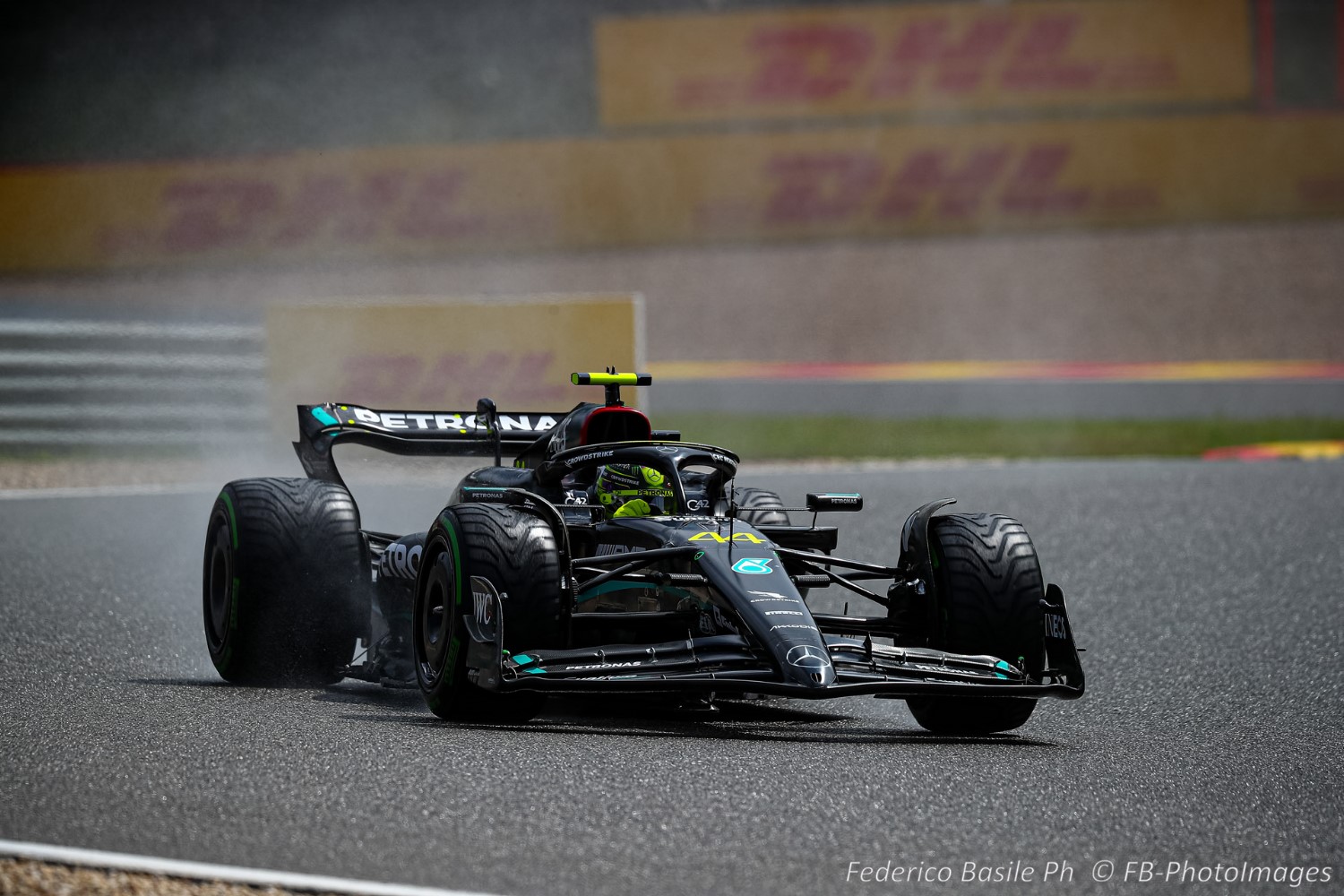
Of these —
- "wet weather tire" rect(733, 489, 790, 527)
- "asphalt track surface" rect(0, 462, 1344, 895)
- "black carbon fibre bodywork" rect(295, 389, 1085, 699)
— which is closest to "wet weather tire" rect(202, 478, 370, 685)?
"asphalt track surface" rect(0, 462, 1344, 895)

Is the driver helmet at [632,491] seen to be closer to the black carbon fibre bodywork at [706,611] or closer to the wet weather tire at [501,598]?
the black carbon fibre bodywork at [706,611]

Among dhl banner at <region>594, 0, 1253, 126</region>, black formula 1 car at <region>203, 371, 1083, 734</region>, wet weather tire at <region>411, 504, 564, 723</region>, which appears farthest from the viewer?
dhl banner at <region>594, 0, 1253, 126</region>

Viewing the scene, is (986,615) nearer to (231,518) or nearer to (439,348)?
(231,518)

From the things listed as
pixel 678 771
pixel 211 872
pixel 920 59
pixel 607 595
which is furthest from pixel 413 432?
pixel 920 59

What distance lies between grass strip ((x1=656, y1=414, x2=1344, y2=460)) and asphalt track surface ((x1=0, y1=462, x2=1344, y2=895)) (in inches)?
280

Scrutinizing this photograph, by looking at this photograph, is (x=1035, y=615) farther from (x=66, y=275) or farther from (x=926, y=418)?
(x=66, y=275)

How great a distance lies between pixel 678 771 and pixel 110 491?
10.1 metres

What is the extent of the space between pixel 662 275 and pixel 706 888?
977 inches

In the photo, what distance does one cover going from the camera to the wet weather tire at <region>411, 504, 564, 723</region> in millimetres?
6164

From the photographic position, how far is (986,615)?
666 cm

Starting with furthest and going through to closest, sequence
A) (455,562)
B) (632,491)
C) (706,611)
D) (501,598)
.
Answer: (632,491)
(706,611)
(455,562)
(501,598)

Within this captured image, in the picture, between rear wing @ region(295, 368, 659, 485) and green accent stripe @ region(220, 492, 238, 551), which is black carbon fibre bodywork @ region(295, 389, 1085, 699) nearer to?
rear wing @ region(295, 368, 659, 485)

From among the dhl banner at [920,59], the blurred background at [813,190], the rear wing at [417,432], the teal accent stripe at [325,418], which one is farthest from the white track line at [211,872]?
the dhl banner at [920,59]

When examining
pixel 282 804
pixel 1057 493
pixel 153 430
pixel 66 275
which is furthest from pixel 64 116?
pixel 282 804
